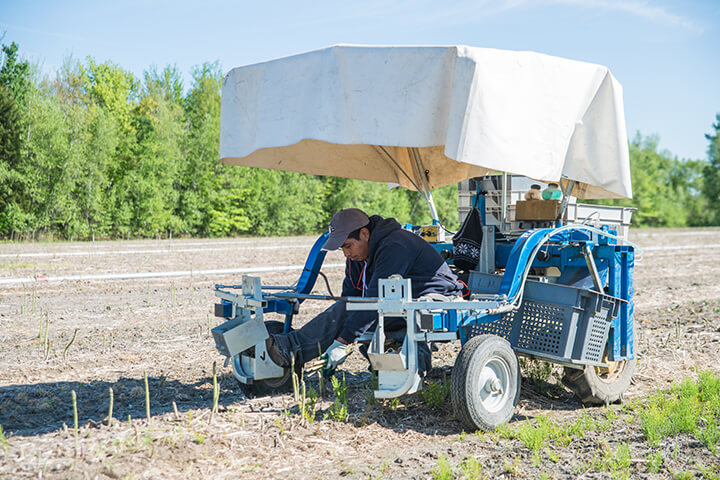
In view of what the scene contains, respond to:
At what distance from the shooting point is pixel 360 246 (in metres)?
5.14

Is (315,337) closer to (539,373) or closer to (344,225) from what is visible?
(344,225)

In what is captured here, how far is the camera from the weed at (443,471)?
11.8 ft

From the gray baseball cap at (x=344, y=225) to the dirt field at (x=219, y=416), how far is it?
1.30m

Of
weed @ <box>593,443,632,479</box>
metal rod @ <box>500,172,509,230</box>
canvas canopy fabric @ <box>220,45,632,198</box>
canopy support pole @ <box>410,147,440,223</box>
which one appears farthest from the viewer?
metal rod @ <box>500,172,509,230</box>

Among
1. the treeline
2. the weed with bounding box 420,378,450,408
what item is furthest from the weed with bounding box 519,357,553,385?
the treeline

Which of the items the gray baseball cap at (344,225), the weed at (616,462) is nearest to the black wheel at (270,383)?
the gray baseball cap at (344,225)

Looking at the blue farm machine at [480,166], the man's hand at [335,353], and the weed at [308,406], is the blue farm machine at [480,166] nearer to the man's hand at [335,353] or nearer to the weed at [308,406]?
the man's hand at [335,353]

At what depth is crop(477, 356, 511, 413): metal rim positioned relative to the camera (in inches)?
175

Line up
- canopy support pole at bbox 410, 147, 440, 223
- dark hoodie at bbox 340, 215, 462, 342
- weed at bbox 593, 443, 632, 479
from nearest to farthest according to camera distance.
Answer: weed at bbox 593, 443, 632, 479, dark hoodie at bbox 340, 215, 462, 342, canopy support pole at bbox 410, 147, 440, 223

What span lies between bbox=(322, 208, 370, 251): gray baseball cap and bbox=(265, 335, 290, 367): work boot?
2.80 ft

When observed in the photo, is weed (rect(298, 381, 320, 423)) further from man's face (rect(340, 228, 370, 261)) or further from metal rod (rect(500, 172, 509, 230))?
metal rod (rect(500, 172, 509, 230))

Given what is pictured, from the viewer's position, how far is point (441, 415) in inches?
192

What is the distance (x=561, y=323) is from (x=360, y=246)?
169 centimetres

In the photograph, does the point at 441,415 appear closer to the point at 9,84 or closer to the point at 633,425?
the point at 633,425
